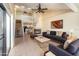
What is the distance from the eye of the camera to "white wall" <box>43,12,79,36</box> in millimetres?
2271

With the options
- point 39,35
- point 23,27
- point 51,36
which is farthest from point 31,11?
point 51,36

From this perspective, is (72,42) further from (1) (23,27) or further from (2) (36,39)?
(1) (23,27)

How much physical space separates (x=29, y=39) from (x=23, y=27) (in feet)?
1.18

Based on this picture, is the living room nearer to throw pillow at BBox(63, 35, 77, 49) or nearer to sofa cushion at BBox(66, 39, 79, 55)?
throw pillow at BBox(63, 35, 77, 49)

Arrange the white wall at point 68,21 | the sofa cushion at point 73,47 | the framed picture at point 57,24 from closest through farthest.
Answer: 1. the sofa cushion at point 73,47
2. the white wall at point 68,21
3. the framed picture at point 57,24

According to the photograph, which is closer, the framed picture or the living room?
the living room

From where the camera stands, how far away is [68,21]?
8.13 feet

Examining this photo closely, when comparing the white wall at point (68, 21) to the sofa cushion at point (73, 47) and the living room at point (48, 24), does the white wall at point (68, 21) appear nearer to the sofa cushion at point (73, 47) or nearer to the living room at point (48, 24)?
the living room at point (48, 24)

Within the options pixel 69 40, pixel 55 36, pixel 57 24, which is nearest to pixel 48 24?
pixel 57 24

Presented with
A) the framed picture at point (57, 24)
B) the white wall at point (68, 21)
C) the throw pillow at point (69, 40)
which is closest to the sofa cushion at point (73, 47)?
the throw pillow at point (69, 40)

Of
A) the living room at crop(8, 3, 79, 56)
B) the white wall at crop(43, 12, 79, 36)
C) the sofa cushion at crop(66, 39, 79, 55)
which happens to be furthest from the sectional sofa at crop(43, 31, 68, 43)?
the sofa cushion at crop(66, 39, 79, 55)

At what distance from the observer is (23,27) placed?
2543 millimetres

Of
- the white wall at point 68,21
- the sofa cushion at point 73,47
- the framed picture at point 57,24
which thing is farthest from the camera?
the framed picture at point 57,24

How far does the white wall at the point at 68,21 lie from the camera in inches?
89.4
